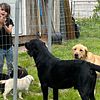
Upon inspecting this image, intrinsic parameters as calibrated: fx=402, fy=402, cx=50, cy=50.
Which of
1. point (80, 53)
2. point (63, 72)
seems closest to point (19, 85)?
point (63, 72)

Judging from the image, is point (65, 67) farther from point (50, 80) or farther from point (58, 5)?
point (58, 5)

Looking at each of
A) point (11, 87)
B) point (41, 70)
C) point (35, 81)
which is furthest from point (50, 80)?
point (35, 81)

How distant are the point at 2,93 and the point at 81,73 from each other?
216cm

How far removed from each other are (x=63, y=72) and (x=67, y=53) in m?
5.37

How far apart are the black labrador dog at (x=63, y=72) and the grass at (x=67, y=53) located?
82 cm

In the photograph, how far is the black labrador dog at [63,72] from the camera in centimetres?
655

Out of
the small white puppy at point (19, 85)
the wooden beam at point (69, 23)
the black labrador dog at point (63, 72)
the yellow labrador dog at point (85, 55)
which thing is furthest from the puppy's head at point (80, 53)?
the wooden beam at point (69, 23)

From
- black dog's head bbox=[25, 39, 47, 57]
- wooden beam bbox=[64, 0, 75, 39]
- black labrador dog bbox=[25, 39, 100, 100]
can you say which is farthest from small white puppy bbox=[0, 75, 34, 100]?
wooden beam bbox=[64, 0, 75, 39]

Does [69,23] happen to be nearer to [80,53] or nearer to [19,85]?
[80,53]

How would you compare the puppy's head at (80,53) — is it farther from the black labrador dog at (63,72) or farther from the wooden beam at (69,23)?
the wooden beam at (69,23)

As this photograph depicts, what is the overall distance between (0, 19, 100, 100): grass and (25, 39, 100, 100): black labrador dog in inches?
32.3

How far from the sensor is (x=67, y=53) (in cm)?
1202

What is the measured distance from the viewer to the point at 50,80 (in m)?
6.83

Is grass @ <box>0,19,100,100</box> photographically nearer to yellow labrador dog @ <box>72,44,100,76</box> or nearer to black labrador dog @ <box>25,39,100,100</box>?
yellow labrador dog @ <box>72,44,100,76</box>
